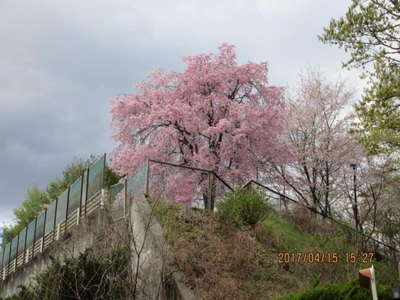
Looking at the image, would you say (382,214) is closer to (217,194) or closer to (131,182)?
(217,194)

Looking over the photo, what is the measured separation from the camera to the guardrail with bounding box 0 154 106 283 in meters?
15.6

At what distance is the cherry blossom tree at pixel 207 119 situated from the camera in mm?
22969

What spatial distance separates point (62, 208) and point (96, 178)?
3825mm

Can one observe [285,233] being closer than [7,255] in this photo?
Yes

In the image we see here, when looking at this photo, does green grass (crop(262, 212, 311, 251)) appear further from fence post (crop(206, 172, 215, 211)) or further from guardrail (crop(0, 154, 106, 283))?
guardrail (crop(0, 154, 106, 283))

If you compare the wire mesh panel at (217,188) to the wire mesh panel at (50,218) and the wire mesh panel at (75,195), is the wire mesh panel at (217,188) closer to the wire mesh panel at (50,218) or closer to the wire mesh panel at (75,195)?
the wire mesh panel at (75,195)

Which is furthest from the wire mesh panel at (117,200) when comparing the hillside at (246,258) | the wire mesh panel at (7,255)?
the wire mesh panel at (7,255)

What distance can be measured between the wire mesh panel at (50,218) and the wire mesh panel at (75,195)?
6.69ft

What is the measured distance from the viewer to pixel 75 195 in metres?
17.4

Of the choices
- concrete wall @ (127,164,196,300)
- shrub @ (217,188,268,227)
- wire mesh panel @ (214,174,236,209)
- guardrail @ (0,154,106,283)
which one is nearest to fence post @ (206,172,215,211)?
wire mesh panel @ (214,174,236,209)

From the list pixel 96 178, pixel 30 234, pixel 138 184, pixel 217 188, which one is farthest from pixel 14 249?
pixel 217 188

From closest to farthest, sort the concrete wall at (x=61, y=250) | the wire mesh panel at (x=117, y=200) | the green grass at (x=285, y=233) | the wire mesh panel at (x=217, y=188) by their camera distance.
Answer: the wire mesh panel at (x=117, y=200)
the green grass at (x=285, y=233)
the concrete wall at (x=61, y=250)
the wire mesh panel at (x=217, y=188)
